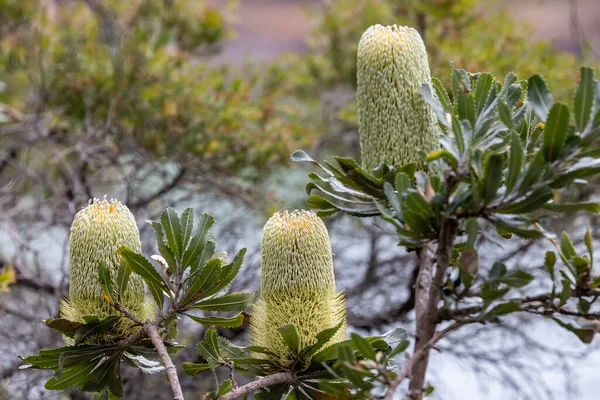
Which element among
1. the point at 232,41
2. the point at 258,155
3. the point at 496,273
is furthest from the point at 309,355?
the point at 232,41

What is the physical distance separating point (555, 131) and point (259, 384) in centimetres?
29

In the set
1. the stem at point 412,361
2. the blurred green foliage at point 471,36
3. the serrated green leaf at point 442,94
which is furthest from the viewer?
the blurred green foliage at point 471,36

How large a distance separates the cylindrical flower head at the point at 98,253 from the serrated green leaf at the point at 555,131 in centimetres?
35

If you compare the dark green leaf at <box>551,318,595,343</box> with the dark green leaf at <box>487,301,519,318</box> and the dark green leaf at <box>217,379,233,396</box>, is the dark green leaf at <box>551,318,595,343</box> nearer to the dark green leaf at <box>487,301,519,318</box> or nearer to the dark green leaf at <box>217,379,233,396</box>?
the dark green leaf at <box>487,301,519,318</box>

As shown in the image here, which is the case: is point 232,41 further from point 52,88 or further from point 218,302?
point 218,302

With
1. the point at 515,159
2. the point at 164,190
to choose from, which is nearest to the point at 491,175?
the point at 515,159

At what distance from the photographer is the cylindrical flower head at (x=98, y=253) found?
58cm

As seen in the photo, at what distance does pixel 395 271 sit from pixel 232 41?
3.89 ft

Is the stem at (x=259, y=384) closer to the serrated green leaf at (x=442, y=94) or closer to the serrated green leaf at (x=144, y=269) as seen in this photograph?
the serrated green leaf at (x=144, y=269)

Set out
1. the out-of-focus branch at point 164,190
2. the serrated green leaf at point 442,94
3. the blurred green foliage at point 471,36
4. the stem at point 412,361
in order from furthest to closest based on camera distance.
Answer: the blurred green foliage at point 471,36, the out-of-focus branch at point 164,190, the serrated green leaf at point 442,94, the stem at point 412,361

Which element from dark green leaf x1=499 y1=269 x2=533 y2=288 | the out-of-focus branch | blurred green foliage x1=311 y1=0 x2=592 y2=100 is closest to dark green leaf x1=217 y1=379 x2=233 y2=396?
dark green leaf x1=499 y1=269 x2=533 y2=288

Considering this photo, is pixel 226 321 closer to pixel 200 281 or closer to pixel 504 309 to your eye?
pixel 200 281

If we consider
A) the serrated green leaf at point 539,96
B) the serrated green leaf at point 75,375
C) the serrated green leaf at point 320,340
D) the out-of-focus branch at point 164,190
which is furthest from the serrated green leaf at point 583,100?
the out-of-focus branch at point 164,190

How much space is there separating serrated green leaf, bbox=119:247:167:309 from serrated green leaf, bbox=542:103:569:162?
0.32 meters
